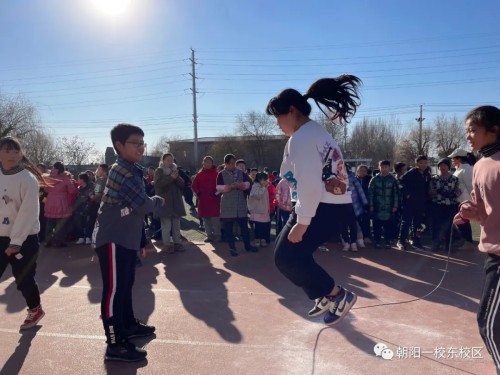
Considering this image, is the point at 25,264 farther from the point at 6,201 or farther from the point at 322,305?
the point at 322,305

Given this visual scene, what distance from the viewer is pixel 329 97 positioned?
357cm

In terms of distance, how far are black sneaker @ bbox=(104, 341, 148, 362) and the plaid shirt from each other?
117 cm

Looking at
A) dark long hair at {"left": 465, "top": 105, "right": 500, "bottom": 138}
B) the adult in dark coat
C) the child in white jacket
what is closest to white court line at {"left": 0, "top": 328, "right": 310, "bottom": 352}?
dark long hair at {"left": 465, "top": 105, "right": 500, "bottom": 138}

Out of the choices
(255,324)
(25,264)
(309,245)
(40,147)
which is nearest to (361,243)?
(255,324)

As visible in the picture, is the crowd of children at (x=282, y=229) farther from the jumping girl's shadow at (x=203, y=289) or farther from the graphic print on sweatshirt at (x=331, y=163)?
the jumping girl's shadow at (x=203, y=289)

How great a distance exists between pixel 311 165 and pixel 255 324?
1935 mm

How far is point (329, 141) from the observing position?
3.31 m

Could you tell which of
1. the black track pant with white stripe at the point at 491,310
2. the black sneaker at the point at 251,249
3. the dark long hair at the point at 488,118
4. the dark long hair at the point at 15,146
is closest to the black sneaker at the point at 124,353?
the dark long hair at the point at 15,146

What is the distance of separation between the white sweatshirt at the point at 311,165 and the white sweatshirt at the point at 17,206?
258cm

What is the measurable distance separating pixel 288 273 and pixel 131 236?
1391mm

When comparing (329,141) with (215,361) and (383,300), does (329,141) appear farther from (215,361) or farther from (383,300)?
(383,300)

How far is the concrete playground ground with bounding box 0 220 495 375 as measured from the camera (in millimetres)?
3287

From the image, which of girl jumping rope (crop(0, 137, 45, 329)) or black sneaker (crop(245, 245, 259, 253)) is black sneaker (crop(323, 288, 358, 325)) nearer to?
girl jumping rope (crop(0, 137, 45, 329))

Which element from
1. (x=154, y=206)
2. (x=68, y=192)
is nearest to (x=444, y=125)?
(x=68, y=192)
